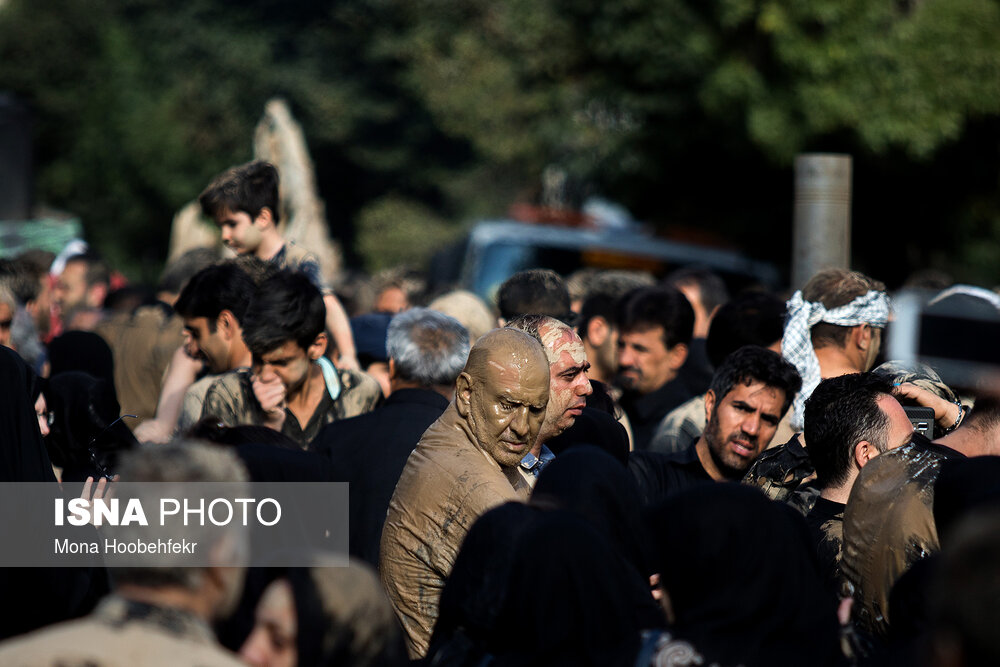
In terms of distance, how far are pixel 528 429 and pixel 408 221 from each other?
101 ft

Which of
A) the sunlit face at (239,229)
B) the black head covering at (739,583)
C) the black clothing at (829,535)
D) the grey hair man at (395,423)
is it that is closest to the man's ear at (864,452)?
the black clothing at (829,535)

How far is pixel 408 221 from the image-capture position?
113 feet

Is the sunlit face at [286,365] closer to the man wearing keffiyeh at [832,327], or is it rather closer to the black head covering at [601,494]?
the black head covering at [601,494]

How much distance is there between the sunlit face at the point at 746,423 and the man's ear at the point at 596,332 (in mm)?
2076

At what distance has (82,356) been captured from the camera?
603cm

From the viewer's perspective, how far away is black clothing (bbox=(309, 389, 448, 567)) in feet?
15.0

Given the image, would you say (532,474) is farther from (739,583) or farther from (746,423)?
(739,583)

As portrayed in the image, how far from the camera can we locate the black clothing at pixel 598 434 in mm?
4484

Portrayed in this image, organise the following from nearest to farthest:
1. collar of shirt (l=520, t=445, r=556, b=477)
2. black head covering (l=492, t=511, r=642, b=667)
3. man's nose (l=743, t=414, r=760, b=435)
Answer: black head covering (l=492, t=511, r=642, b=667) → collar of shirt (l=520, t=445, r=556, b=477) → man's nose (l=743, t=414, r=760, b=435)

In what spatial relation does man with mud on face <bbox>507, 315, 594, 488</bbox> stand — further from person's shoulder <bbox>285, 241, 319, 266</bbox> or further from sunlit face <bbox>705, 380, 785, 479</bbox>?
person's shoulder <bbox>285, 241, 319, 266</bbox>

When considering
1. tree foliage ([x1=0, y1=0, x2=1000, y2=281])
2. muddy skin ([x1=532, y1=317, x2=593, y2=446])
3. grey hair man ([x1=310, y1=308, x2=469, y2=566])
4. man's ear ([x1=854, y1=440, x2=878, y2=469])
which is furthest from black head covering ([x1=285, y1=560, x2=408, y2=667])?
tree foliage ([x1=0, y1=0, x2=1000, y2=281])

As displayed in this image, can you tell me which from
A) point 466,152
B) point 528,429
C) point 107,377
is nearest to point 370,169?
point 466,152

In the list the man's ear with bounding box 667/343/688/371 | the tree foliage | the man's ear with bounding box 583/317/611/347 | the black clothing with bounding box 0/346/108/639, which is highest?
the tree foliage

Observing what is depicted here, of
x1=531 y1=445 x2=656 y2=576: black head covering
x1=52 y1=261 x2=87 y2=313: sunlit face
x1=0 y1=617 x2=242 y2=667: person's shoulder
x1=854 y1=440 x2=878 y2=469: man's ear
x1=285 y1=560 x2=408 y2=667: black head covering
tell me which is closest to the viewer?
x1=0 y1=617 x2=242 y2=667: person's shoulder
